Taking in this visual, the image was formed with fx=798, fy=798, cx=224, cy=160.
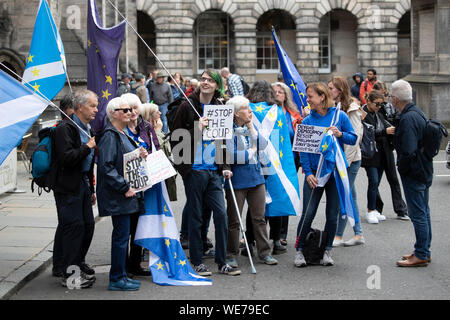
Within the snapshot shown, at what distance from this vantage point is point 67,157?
6.89m

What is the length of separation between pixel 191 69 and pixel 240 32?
119 inches

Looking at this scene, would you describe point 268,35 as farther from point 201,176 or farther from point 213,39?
point 201,176

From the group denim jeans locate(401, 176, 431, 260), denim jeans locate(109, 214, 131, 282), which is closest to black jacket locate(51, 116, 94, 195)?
denim jeans locate(109, 214, 131, 282)

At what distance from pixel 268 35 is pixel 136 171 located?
34.9 metres

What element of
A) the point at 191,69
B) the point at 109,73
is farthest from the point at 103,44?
the point at 191,69

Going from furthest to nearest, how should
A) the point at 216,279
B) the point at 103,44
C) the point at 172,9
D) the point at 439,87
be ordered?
1. the point at 172,9
2. the point at 439,87
3. the point at 103,44
4. the point at 216,279

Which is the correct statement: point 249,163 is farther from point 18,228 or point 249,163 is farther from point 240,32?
point 240,32

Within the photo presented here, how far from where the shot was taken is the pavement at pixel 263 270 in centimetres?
681

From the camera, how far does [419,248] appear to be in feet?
25.1

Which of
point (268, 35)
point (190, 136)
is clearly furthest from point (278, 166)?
point (268, 35)

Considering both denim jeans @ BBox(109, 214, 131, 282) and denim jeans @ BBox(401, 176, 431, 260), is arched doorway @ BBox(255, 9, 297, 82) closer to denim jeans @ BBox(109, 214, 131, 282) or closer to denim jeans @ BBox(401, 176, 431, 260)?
denim jeans @ BBox(401, 176, 431, 260)

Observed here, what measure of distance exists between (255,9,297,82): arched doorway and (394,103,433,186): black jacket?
32.9 meters

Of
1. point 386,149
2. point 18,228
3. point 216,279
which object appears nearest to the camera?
point 216,279

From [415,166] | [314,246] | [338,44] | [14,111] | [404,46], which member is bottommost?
[314,246]
